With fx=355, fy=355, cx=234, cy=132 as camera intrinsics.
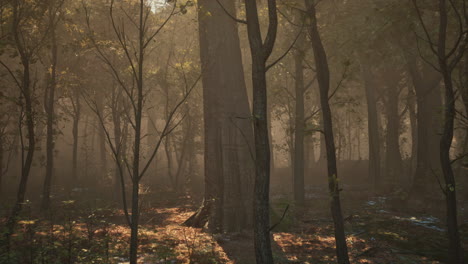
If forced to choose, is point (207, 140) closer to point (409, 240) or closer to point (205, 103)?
point (205, 103)

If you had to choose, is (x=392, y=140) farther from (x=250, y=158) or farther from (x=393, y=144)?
(x=250, y=158)

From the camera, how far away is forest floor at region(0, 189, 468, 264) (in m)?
6.98

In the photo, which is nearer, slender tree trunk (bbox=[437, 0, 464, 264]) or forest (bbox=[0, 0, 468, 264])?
forest (bbox=[0, 0, 468, 264])

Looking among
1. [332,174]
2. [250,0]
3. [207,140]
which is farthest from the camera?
[207,140]

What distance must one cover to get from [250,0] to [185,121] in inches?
883

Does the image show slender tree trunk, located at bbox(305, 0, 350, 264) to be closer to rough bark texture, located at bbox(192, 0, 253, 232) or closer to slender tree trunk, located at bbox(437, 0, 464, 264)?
slender tree trunk, located at bbox(437, 0, 464, 264)

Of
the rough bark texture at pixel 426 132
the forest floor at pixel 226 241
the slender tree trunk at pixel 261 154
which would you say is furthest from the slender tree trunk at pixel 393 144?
the slender tree trunk at pixel 261 154

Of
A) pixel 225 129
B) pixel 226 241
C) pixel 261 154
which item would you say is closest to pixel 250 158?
pixel 225 129

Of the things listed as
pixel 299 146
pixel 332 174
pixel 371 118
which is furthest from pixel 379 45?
pixel 332 174

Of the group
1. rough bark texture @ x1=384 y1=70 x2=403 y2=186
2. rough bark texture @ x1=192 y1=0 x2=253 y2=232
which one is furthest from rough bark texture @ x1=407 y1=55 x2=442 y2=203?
rough bark texture @ x1=192 y1=0 x2=253 y2=232

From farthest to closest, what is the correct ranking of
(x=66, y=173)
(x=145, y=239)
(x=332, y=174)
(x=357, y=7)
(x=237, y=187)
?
(x=66, y=173)
(x=357, y=7)
(x=237, y=187)
(x=145, y=239)
(x=332, y=174)

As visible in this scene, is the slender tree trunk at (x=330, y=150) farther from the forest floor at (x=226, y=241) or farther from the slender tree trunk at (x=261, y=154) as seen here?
the slender tree trunk at (x=261, y=154)

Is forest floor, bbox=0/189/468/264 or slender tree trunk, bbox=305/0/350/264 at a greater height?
slender tree trunk, bbox=305/0/350/264

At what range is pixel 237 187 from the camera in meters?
10.6
